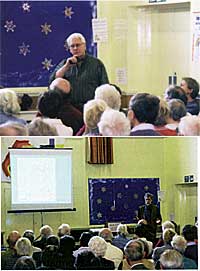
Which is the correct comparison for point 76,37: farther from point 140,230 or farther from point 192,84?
point 140,230

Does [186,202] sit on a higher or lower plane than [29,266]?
higher

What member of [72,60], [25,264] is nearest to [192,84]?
[72,60]

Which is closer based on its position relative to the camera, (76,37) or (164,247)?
(76,37)

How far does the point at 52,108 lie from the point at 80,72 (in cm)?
12

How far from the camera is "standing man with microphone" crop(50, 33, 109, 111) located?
1.46 meters

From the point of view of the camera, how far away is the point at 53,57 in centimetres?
Result: 146

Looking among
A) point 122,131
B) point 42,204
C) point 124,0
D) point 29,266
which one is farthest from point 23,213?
point 124,0

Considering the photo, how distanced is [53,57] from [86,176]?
0.34 metres

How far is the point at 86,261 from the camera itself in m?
→ 1.55

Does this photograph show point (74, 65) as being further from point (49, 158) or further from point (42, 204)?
point (42, 204)

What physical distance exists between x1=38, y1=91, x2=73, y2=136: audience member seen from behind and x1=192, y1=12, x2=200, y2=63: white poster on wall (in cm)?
37

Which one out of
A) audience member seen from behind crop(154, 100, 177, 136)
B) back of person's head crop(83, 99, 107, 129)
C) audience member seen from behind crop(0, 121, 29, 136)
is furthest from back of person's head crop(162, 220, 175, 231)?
audience member seen from behind crop(0, 121, 29, 136)

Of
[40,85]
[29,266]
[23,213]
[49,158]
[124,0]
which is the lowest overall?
[29,266]

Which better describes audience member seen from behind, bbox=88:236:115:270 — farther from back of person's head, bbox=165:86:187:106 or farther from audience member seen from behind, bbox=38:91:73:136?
back of person's head, bbox=165:86:187:106
